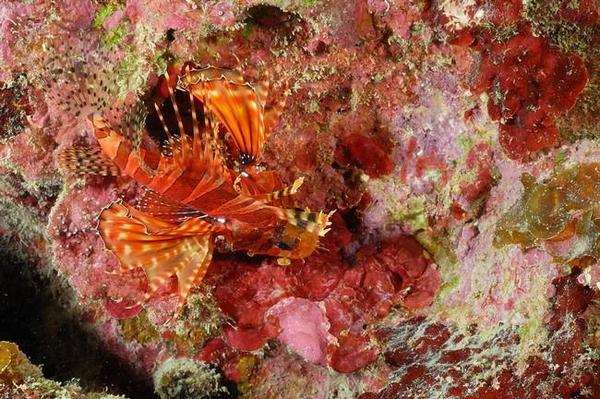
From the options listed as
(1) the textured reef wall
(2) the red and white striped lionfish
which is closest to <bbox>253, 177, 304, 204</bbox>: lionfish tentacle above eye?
(2) the red and white striped lionfish

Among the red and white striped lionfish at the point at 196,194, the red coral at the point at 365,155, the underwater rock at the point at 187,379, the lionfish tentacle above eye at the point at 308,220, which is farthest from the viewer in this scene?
the underwater rock at the point at 187,379

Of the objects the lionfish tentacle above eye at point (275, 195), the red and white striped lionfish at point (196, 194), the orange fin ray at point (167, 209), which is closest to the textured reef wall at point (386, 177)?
the red and white striped lionfish at point (196, 194)

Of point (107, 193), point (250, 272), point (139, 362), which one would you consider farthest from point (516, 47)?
point (139, 362)

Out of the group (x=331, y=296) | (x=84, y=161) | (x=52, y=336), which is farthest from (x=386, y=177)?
(x=52, y=336)

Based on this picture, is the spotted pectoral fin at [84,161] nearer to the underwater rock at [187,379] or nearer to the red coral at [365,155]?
the red coral at [365,155]

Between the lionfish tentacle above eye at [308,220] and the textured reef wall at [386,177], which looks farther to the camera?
the textured reef wall at [386,177]

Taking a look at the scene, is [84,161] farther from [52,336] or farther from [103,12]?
[52,336]
